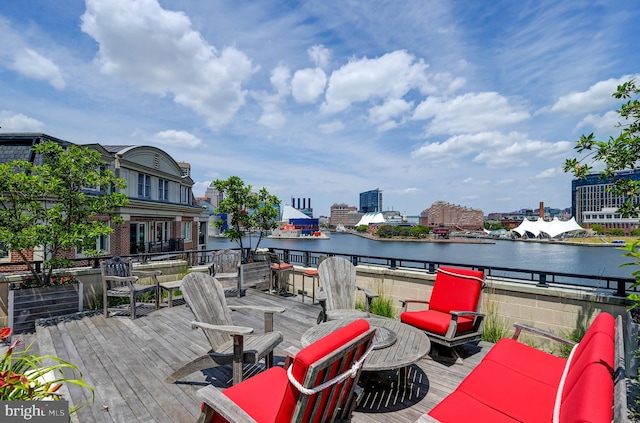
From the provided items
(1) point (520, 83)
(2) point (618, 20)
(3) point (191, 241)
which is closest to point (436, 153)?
(1) point (520, 83)

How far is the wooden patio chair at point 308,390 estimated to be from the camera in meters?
1.42

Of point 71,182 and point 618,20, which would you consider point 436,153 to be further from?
point 71,182

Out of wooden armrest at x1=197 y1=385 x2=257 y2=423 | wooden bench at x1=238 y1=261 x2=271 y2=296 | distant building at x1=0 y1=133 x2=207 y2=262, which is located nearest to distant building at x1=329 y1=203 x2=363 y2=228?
distant building at x1=0 y1=133 x2=207 y2=262

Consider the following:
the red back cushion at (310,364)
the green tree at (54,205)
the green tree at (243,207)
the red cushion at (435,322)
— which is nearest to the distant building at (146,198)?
the green tree at (243,207)

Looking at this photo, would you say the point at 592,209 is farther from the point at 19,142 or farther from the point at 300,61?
the point at 19,142

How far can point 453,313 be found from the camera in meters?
3.53

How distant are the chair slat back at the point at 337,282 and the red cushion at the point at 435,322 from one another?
35.4 inches

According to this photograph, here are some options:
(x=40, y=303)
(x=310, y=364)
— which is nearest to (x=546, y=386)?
(x=310, y=364)

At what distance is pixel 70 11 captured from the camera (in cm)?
590

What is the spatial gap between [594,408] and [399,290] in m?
4.86

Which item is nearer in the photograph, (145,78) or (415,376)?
(415,376)

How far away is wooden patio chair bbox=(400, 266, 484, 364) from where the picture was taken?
11.6 ft

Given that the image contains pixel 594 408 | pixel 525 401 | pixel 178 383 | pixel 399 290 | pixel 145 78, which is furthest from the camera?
pixel 145 78

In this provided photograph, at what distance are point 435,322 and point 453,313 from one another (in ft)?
0.97
